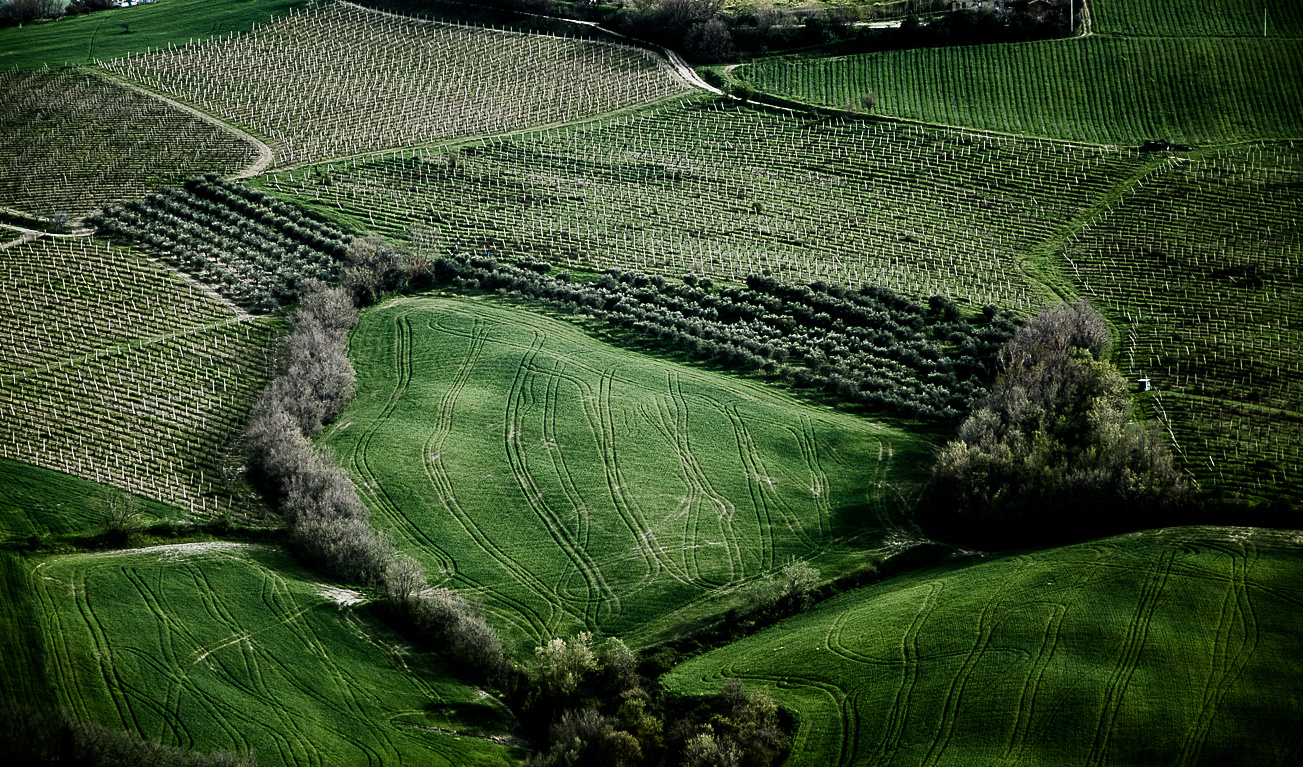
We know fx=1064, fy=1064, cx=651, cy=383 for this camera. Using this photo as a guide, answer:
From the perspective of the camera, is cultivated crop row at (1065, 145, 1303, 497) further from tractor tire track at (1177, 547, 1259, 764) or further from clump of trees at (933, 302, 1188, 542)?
tractor tire track at (1177, 547, 1259, 764)

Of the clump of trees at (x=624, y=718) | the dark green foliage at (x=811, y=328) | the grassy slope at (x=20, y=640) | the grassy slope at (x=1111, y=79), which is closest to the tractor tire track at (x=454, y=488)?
the clump of trees at (x=624, y=718)

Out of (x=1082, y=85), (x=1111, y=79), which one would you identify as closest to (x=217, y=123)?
(x=1082, y=85)

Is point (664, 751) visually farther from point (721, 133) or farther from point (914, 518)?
point (721, 133)

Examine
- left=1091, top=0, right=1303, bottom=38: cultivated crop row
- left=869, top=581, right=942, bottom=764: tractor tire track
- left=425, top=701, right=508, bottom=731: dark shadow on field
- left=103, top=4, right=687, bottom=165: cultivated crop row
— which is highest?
left=1091, top=0, right=1303, bottom=38: cultivated crop row

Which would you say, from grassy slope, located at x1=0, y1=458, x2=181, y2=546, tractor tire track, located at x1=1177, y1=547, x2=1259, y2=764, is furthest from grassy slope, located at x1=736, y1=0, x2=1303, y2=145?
grassy slope, located at x1=0, y1=458, x2=181, y2=546

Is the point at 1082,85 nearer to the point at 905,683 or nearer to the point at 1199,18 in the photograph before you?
the point at 1199,18

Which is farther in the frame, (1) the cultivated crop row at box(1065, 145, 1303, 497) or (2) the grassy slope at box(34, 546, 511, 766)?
(1) the cultivated crop row at box(1065, 145, 1303, 497)
